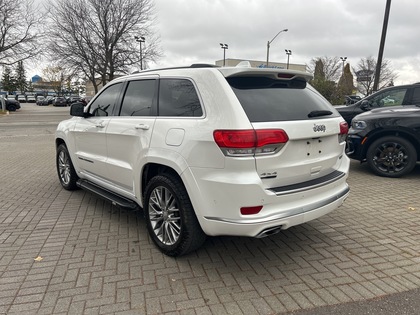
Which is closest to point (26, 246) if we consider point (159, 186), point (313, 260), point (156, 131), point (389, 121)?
point (159, 186)

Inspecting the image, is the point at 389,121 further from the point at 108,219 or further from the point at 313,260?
the point at 108,219

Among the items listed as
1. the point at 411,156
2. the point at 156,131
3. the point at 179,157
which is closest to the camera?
the point at 179,157

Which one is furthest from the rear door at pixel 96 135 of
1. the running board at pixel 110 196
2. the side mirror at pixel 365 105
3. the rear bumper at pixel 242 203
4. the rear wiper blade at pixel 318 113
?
the side mirror at pixel 365 105

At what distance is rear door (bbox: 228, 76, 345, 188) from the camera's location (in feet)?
8.79

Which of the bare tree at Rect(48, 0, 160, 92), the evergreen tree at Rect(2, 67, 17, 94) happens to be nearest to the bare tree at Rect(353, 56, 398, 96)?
the bare tree at Rect(48, 0, 160, 92)

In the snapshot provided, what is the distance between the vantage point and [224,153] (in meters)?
2.57

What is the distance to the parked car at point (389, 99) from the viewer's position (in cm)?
694

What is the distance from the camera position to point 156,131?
124 inches

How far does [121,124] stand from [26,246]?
5.34 feet

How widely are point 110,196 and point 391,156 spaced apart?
5172mm

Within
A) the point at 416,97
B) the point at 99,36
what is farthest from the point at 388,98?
the point at 99,36

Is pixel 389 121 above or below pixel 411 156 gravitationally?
above

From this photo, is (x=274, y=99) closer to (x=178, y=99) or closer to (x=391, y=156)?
(x=178, y=99)

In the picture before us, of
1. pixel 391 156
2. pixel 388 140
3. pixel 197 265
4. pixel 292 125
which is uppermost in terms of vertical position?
pixel 292 125
